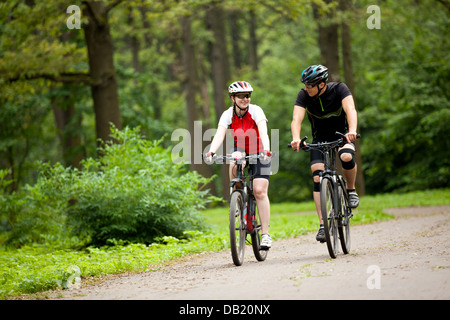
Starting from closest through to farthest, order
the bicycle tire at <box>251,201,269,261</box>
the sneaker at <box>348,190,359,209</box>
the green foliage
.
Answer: the bicycle tire at <box>251,201,269,261</box>
the sneaker at <box>348,190,359,209</box>
the green foliage

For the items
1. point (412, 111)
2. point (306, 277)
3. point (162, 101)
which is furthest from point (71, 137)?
point (162, 101)

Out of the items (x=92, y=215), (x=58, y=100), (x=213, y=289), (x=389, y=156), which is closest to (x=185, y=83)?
(x=58, y=100)

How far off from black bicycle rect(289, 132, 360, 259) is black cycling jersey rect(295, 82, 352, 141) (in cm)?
27

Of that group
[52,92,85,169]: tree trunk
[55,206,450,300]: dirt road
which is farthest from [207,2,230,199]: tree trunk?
[55,206,450,300]: dirt road

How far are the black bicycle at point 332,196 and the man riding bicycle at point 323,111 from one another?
161 millimetres

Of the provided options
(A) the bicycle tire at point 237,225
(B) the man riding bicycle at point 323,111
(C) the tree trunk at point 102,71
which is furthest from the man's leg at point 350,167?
(C) the tree trunk at point 102,71

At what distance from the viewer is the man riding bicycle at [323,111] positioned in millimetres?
8008

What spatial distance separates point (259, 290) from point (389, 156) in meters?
24.1

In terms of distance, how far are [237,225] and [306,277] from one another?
1.86m

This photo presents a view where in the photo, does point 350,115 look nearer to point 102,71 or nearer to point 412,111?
point 102,71

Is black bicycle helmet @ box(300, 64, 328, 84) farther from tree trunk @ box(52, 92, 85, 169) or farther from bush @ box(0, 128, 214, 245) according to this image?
tree trunk @ box(52, 92, 85, 169)

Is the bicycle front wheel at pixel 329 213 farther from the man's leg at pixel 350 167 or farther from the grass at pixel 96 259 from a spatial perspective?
the grass at pixel 96 259

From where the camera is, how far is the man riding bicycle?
8.01 m
